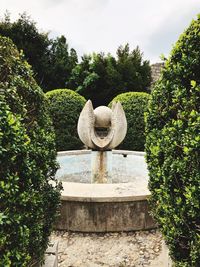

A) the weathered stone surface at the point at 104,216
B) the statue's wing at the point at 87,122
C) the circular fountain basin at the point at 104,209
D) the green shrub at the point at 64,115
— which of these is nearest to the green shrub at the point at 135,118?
the green shrub at the point at 64,115

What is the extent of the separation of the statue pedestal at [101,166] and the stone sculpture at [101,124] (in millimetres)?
187

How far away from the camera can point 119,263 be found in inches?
137

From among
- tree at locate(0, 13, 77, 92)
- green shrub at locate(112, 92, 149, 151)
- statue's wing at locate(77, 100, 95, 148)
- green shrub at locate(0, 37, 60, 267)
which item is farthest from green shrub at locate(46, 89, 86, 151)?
green shrub at locate(0, 37, 60, 267)

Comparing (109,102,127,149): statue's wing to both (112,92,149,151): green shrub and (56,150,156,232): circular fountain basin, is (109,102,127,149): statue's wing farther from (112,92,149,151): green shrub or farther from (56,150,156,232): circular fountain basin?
(112,92,149,151): green shrub

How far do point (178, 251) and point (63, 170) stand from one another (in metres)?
5.38

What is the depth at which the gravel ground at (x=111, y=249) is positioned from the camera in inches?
138

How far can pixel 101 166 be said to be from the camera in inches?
247

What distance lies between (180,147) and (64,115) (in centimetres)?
807

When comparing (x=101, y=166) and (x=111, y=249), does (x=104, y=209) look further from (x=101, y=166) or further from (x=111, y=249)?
(x=101, y=166)

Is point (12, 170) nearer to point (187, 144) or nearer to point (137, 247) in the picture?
point (187, 144)

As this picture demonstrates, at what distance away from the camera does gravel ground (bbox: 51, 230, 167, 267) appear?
3.50 m

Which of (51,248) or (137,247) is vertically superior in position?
(51,248)

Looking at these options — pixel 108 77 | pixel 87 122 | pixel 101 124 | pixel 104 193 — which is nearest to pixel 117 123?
pixel 101 124

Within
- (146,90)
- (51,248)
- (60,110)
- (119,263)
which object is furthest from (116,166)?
(146,90)
